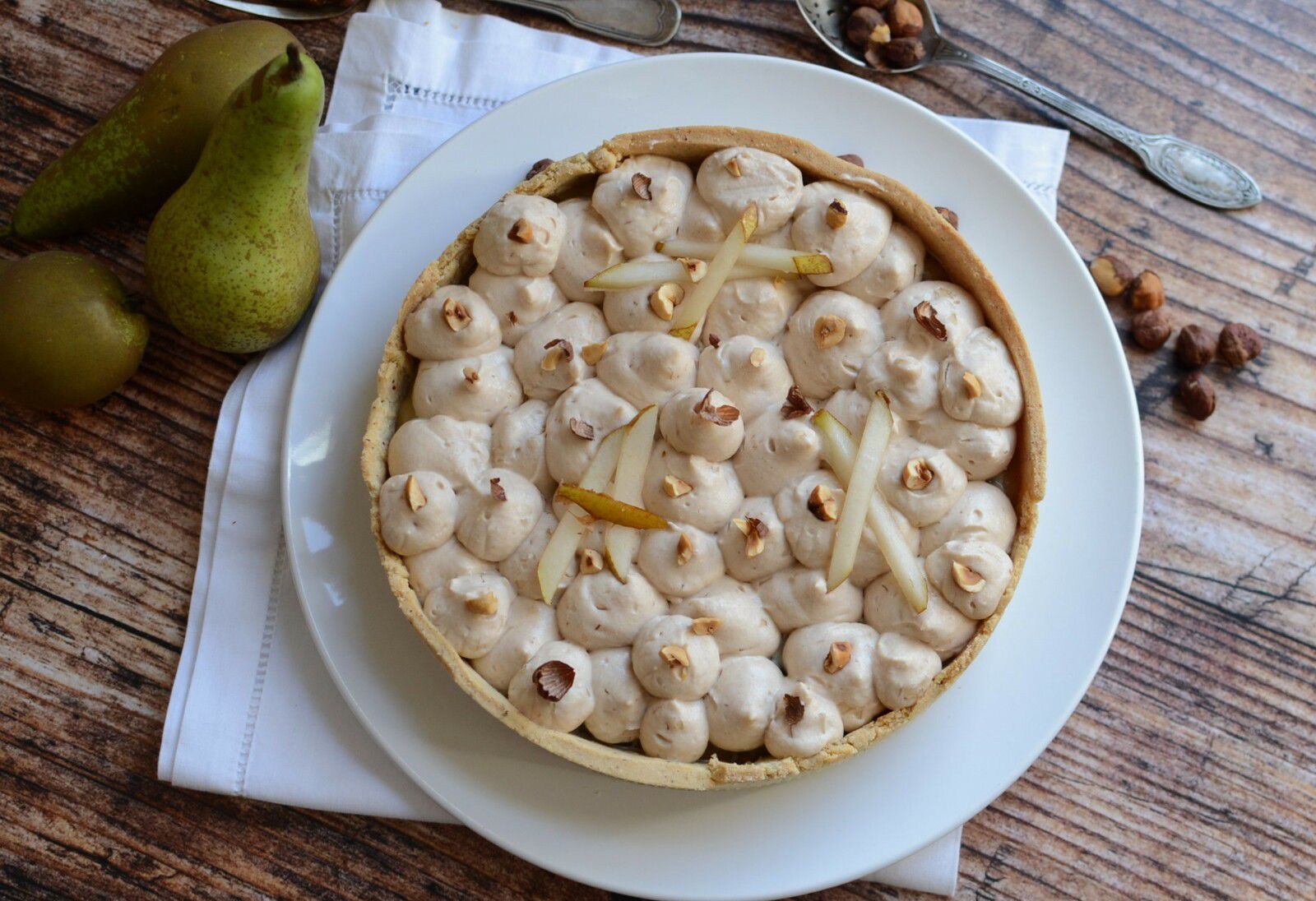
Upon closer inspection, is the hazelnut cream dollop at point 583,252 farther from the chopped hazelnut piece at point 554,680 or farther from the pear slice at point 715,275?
the chopped hazelnut piece at point 554,680

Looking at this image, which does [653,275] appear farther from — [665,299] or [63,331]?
[63,331]

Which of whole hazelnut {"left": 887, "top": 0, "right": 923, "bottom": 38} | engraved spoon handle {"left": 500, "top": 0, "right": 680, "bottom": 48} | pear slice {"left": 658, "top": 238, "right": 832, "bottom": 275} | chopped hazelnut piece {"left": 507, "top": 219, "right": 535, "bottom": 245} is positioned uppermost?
whole hazelnut {"left": 887, "top": 0, "right": 923, "bottom": 38}

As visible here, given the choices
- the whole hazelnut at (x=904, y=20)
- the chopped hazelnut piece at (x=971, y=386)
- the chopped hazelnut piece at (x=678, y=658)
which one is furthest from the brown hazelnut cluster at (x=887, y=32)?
the chopped hazelnut piece at (x=678, y=658)

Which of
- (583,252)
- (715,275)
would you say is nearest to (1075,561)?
(715,275)

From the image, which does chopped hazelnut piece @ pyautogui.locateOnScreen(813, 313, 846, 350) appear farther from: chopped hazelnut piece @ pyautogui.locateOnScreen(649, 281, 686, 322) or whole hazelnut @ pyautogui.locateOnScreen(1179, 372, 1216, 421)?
whole hazelnut @ pyautogui.locateOnScreen(1179, 372, 1216, 421)

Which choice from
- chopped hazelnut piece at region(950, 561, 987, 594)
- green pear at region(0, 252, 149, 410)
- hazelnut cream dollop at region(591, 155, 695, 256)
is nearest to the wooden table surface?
green pear at region(0, 252, 149, 410)

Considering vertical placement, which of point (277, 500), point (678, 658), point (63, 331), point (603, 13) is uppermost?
point (603, 13)
